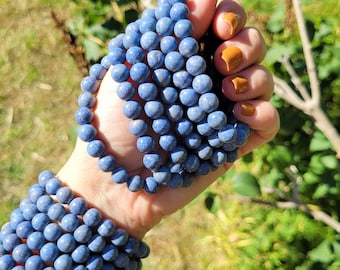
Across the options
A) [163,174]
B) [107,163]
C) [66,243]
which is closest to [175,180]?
[163,174]

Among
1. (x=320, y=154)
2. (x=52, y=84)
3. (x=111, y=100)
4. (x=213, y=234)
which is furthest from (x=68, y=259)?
(x=52, y=84)

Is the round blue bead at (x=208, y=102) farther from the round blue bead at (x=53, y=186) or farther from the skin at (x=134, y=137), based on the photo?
the round blue bead at (x=53, y=186)

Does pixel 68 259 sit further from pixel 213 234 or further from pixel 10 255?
pixel 213 234

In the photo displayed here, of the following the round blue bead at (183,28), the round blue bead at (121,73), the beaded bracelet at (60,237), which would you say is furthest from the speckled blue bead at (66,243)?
the round blue bead at (183,28)

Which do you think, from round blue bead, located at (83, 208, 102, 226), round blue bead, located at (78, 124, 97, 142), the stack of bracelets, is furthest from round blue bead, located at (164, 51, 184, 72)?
round blue bead, located at (83, 208, 102, 226)

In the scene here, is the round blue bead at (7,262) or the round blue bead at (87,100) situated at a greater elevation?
the round blue bead at (87,100)

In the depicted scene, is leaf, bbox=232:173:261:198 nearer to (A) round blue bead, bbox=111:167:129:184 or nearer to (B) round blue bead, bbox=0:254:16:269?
(A) round blue bead, bbox=111:167:129:184
